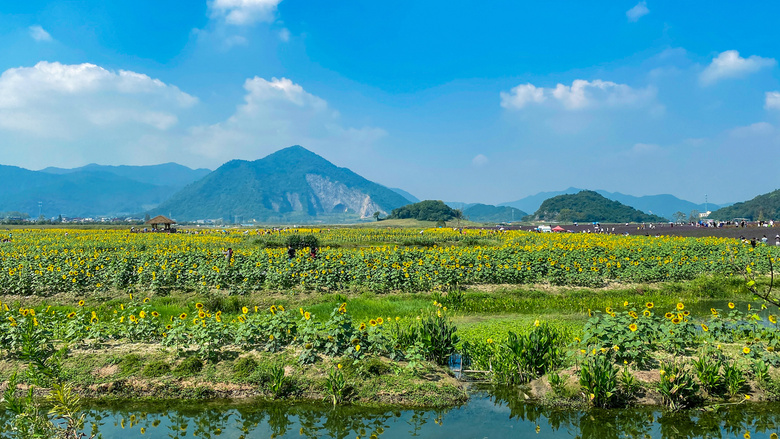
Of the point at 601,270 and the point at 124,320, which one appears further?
the point at 601,270

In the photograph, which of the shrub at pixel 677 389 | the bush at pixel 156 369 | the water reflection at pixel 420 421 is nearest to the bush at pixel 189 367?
the bush at pixel 156 369

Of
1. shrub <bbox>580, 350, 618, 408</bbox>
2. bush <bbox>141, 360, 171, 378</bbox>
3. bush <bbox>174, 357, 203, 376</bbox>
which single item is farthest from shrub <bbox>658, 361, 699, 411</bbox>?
bush <bbox>141, 360, 171, 378</bbox>

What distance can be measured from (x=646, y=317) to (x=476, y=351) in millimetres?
3571

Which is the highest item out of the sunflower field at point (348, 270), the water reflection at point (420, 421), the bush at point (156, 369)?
the sunflower field at point (348, 270)

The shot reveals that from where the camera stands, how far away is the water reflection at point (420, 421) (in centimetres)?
716

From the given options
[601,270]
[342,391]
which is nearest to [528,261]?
[601,270]

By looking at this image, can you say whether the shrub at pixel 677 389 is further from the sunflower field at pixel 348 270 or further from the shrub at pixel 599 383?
the sunflower field at pixel 348 270

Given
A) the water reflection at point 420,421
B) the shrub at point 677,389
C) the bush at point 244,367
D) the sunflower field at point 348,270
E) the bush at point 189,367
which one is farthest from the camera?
the sunflower field at point 348,270

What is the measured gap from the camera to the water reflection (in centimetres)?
716

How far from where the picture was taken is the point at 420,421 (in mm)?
7555

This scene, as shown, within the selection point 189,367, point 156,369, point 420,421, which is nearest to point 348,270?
point 189,367

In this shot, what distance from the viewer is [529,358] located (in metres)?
8.95

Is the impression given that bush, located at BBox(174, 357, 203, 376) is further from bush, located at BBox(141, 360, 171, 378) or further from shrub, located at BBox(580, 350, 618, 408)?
shrub, located at BBox(580, 350, 618, 408)

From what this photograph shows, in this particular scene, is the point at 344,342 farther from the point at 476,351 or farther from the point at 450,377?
the point at 476,351
